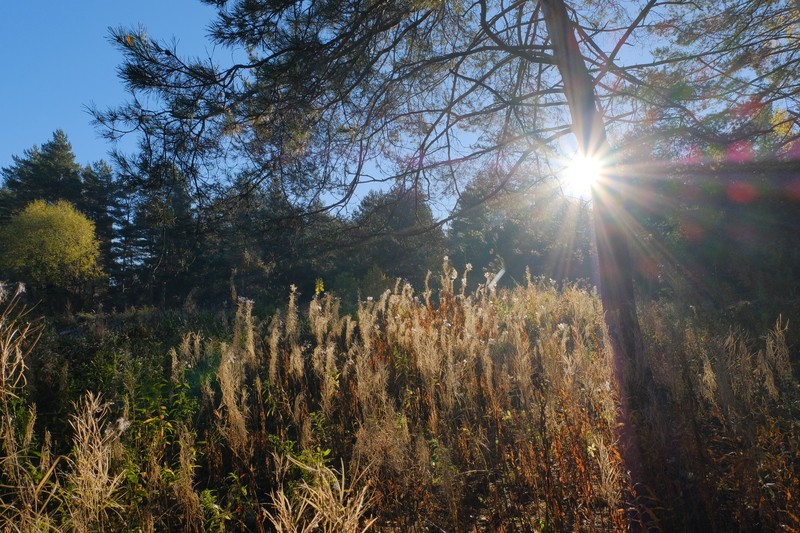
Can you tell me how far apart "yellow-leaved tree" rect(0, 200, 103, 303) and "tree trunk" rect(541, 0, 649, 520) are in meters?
32.5

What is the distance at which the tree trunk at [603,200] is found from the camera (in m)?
4.28

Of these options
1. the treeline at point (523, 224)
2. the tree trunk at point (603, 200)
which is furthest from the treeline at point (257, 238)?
the tree trunk at point (603, 200)

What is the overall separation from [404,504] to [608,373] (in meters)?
1.75

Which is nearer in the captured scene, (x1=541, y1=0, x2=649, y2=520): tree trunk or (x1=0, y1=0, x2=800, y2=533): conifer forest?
(x1=0, y1=0, x2=800, y2=533): conifer forest

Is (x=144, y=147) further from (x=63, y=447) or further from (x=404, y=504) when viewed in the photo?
(x=404, y=504)

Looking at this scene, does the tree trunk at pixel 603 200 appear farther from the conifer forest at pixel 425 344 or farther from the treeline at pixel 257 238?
the treeline at pixel 257 238

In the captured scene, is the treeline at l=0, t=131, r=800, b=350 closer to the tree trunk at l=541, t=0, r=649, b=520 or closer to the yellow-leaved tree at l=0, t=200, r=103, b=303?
the tree trunk at l=541, t=0, r=649, b=520

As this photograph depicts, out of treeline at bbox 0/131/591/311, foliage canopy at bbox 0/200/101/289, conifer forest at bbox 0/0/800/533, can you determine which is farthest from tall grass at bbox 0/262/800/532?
foliage canopy at bbox 0/200/101/289

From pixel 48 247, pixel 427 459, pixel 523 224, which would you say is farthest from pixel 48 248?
pixel 427 459

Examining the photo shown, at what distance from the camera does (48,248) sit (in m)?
28.7

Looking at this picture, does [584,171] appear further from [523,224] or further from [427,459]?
[523,224]

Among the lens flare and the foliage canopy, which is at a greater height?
the foliage canopy

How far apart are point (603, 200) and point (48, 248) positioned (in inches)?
1308

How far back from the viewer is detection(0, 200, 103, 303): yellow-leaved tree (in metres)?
28.2
